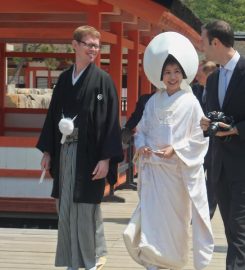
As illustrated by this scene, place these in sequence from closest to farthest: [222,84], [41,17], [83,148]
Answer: [222,84] → [83,148] → [41,17]

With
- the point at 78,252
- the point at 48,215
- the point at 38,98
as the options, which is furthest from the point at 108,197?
the point at 38,98

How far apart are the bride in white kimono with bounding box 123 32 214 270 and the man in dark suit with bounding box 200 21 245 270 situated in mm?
200

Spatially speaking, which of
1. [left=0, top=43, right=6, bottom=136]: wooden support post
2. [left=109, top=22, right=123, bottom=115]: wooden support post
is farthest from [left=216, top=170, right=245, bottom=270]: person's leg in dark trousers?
[left=0, top=43, right=6, bottom=136]: wooden support post

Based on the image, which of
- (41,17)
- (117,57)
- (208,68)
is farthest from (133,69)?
(208,68)

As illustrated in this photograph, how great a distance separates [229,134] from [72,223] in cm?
131

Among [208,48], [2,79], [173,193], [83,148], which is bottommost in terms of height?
[173,193]

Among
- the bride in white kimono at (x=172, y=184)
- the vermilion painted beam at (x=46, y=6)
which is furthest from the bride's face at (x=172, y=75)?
the vermilion painted beam at (x=46, y=6)

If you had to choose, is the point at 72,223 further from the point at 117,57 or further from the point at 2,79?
the point at 2,79

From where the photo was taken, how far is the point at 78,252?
5.43 meters

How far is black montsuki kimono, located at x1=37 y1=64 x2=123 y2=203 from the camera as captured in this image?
5.33 metres

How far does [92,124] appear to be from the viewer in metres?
5.36

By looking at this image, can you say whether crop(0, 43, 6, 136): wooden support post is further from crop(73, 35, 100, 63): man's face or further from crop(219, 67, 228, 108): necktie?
crop(219, 67, 228, 108): necktie

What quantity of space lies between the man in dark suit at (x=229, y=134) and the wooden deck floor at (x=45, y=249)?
1.41 m

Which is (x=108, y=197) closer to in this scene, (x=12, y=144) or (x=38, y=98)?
(x=12, y=144)
